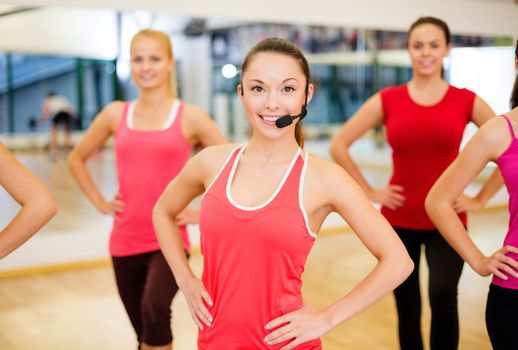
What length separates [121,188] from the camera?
292 cm

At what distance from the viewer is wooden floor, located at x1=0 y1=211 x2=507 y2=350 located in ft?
13.0

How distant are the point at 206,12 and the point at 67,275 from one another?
8.40ft

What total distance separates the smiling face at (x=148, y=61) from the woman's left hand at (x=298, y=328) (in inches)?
64.1

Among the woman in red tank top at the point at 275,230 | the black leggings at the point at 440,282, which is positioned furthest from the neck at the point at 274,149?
the black leggings at the point at 440,282

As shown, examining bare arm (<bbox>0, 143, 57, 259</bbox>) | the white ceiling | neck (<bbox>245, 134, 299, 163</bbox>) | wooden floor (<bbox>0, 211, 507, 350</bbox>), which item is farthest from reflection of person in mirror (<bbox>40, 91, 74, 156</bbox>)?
neck (<bbox>245, 134, 299, 163</bbox>)

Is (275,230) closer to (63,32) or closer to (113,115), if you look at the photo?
(113,115)

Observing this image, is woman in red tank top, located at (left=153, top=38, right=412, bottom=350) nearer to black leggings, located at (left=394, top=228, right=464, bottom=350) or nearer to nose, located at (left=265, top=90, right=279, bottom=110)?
nose, located at (left=265, top=90, right=279, bottom=110)

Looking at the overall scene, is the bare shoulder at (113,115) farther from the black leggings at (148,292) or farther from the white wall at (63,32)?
the white wall at (63,32)

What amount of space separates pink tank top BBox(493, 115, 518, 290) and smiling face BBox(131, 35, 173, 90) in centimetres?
159

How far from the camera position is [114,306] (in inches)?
186

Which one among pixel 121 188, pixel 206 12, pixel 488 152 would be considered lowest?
pixel 121 188

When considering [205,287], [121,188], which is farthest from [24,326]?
[205,287]

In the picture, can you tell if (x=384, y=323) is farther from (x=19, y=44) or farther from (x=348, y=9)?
(x=19, y=44)

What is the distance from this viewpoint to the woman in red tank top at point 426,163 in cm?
274
